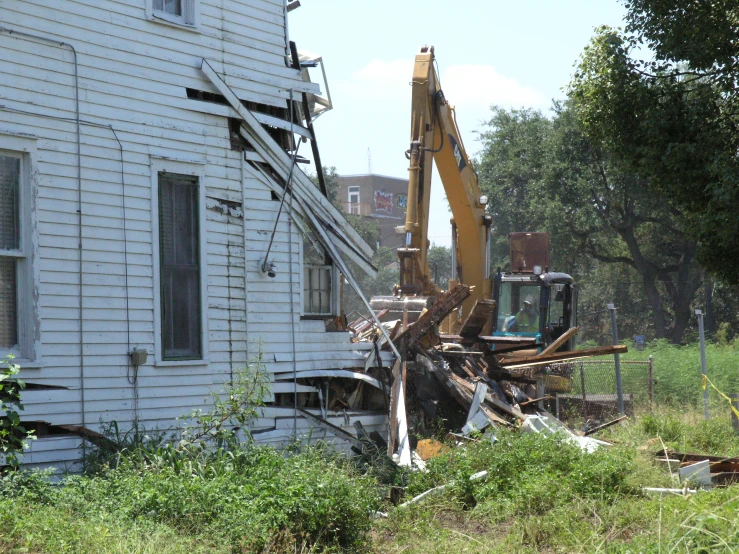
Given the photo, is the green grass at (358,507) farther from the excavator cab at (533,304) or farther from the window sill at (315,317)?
the excavator cab at (533,304)

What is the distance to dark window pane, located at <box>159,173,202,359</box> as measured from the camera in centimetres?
983

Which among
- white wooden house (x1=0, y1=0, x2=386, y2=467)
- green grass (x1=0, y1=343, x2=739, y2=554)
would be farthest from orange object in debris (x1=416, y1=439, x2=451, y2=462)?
white wooden house (x1=0, y1=0, x2=386, y2=467)

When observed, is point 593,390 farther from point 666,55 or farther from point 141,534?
point 141,534

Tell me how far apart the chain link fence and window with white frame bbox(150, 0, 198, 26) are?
919 centimetres

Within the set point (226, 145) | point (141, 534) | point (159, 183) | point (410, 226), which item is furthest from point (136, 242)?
point (410, 226)

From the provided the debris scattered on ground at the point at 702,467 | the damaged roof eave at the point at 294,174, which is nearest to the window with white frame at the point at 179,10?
the damaged roof eave at the point at 294,174

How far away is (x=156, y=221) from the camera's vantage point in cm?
970

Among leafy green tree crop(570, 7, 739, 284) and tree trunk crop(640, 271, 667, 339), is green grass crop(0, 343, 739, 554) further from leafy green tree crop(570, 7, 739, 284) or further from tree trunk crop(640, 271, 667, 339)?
tree trunk crop(640, 271, 667, 339)

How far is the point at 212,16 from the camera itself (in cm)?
1046

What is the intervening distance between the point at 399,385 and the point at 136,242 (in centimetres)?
420

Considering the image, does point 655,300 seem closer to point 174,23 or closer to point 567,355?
point 567,355

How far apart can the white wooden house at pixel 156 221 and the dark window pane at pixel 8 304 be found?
0.01 m

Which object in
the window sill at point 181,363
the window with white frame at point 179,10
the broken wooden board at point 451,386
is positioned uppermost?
the window with white frame at point 179,10

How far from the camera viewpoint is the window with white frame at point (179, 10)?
10.1 metres
